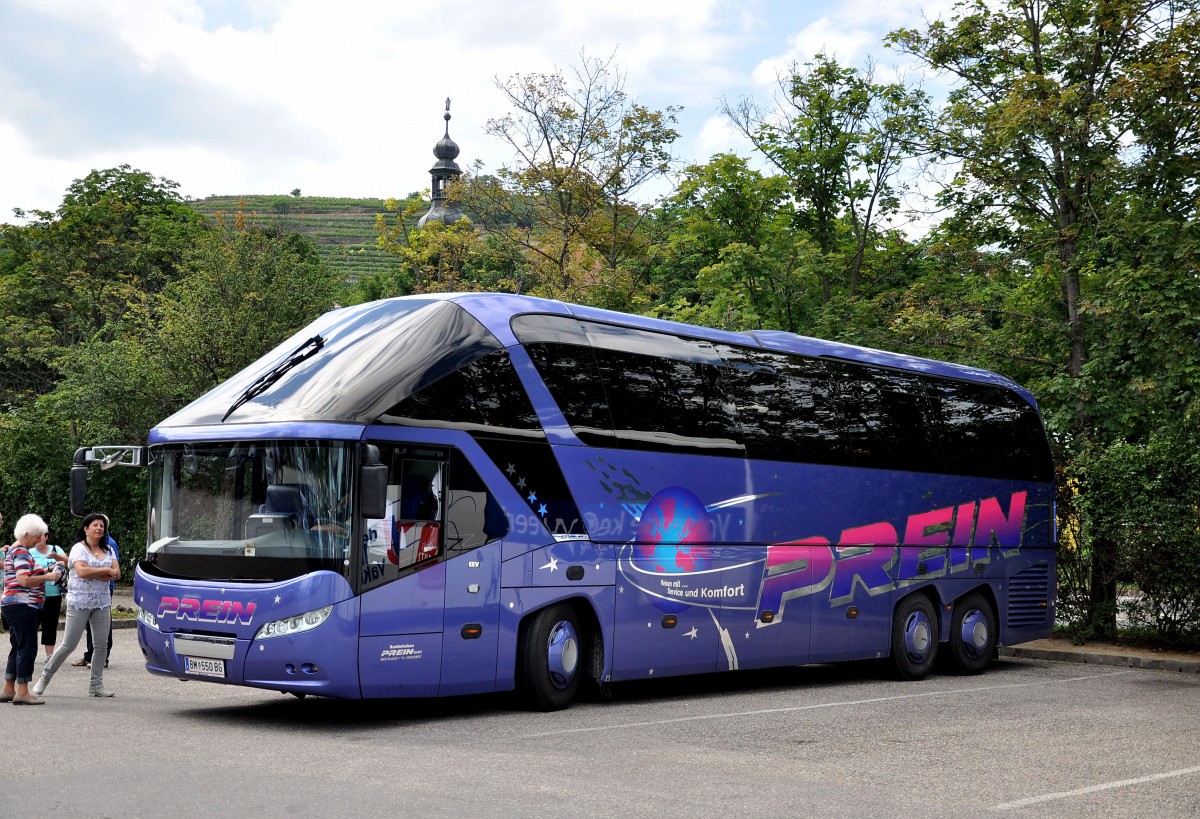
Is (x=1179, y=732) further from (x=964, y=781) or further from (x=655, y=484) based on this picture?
(x=655, y=484)

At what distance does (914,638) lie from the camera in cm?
1664

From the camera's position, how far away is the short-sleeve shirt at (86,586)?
12.2 meters

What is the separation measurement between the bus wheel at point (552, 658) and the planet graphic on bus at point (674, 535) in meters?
1.09

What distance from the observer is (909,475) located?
16.3 meters

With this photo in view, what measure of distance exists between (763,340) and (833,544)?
101 inches

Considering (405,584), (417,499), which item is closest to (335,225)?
(417,499)

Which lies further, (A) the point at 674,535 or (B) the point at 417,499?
(A) the point at 674,535

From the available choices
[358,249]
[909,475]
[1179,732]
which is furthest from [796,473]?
[358,249]

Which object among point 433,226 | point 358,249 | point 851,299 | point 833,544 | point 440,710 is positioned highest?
point 358,249

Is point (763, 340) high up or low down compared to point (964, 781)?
up

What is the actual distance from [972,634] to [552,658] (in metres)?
8.04

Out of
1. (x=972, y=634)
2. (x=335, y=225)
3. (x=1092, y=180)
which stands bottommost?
(x=972, y=634)

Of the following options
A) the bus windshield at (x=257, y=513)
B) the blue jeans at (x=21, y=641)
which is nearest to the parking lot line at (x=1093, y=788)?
the bus windshield at (x=257, y=513)

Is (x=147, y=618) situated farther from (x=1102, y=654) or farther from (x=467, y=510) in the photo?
(x=1102, y=654)
